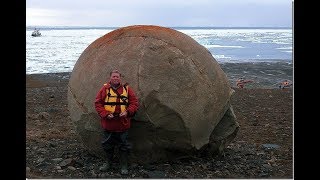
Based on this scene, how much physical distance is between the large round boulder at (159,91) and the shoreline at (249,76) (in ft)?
45.5

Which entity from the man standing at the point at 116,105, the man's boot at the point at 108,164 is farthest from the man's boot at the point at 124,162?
the man standing at the point at 116,105

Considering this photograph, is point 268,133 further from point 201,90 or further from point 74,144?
point 74,144

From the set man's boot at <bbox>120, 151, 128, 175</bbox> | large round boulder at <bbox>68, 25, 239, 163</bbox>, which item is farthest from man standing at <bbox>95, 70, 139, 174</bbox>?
man's boot at <bbox>120, 151, 128, 175</bbox>

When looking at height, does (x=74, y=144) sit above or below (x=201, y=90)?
below

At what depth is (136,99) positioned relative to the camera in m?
6.77

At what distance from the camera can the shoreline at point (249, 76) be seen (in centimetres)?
2277

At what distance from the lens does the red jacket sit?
6.72 m

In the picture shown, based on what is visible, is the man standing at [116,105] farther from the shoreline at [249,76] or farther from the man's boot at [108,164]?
the shoreline at [249,76]

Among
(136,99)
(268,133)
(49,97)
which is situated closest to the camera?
(136,99)

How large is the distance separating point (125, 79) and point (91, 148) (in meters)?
1.39

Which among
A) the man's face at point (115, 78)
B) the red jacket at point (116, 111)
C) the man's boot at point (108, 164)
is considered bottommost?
the man's boot at point (108, 164)

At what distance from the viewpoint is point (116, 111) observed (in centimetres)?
673

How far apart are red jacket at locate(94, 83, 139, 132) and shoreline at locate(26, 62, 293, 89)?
49.1 feet

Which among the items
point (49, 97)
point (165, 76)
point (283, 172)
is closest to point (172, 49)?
point (165, 76)
